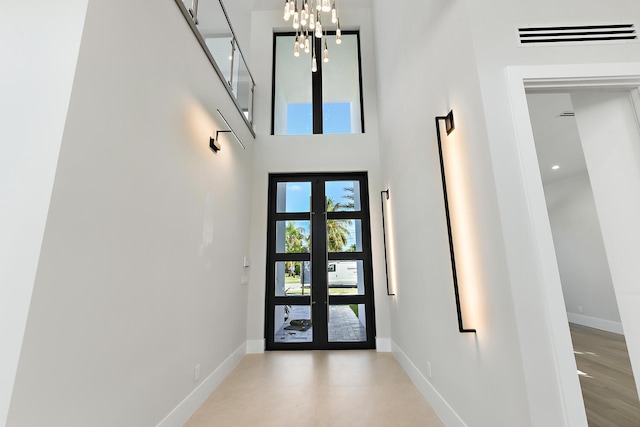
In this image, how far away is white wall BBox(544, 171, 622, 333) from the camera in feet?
7.02

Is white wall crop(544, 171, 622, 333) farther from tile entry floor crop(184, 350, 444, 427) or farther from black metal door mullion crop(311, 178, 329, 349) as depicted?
black metal door mullion crop(311, 178, 329, 349)

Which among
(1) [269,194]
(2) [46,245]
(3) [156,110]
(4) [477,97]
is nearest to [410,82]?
(4) [477,97]

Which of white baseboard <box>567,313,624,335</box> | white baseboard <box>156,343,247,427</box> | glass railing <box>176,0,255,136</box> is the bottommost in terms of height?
white baseboard <box>156,343,247,427</box>

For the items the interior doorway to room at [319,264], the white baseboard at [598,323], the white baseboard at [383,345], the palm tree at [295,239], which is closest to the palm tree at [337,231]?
the interior doorway to room at [319,264]

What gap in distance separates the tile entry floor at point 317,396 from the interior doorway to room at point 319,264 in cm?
59

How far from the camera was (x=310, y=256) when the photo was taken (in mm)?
4465

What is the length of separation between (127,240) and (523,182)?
227cm

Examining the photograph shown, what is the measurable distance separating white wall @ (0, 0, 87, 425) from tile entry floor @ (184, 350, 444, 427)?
5.60 ft

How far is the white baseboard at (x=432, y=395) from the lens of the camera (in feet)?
6.40

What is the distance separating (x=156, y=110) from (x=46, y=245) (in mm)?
1174

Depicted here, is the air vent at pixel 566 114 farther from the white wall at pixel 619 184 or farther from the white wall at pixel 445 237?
the white wall at pixel 445 237

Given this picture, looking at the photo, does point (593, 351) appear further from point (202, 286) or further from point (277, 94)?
point (277, 94)

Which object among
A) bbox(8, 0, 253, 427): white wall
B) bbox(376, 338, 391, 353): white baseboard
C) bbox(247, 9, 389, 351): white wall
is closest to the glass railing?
bbox(8, 0, 253, 427): white wall

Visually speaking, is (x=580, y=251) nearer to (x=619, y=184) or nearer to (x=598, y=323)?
(x=598, y=323)
